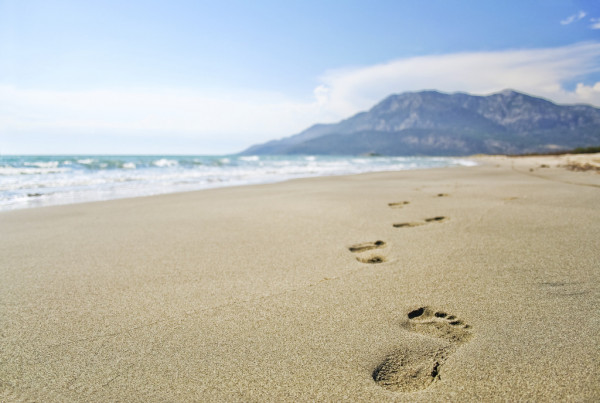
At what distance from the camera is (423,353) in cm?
131

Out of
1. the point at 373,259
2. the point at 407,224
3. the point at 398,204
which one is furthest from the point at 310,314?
the point at 398,204

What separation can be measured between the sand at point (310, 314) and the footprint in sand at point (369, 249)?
0.07ft

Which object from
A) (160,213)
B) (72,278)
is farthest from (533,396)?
(160,213)

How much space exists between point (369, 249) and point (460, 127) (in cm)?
17271

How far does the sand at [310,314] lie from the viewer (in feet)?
3.83

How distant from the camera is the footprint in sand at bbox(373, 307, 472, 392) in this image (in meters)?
1.16

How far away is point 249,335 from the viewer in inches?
58.4

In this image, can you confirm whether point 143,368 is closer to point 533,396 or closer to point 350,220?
point 533,396

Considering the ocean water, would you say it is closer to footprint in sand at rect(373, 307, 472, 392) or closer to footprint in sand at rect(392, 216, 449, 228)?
footprint in sand at rect(392, 216, 449, 228)

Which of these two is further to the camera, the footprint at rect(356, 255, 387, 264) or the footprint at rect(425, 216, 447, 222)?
the footprint at rect(425, 216, 447, 222)

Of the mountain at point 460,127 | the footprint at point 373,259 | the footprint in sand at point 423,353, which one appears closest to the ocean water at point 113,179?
the footprint at point 373,259

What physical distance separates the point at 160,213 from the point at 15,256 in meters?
2.00

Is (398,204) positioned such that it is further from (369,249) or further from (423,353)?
(423,353)

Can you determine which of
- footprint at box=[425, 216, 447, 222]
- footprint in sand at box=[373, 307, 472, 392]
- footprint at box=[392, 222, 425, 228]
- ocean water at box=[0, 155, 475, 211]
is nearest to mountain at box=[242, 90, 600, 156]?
ocean water at box=[0, 155, 475, 211]
